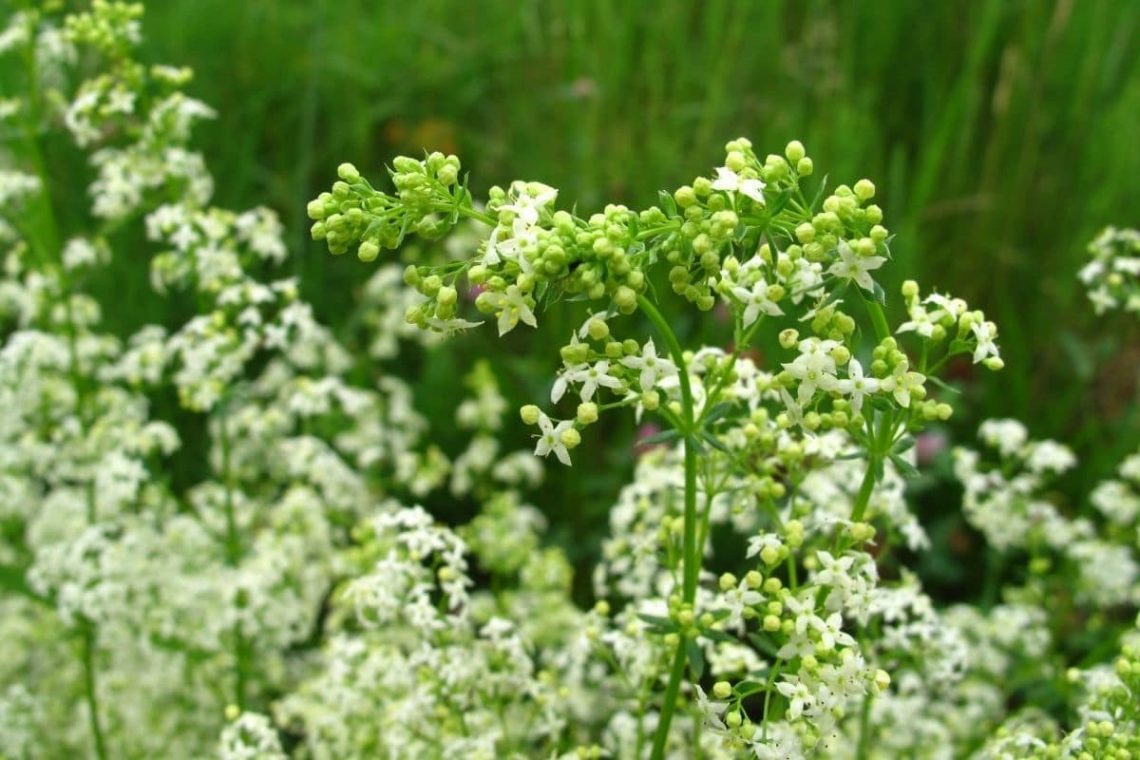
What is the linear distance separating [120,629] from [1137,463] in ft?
9.69

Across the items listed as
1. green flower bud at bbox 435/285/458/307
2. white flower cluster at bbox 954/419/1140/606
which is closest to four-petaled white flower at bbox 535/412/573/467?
green flower bud at bbox 435/285/458/307

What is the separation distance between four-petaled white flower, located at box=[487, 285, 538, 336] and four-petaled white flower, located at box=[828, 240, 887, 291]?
46cm

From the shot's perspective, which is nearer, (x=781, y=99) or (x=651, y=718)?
(x=651, y=718)

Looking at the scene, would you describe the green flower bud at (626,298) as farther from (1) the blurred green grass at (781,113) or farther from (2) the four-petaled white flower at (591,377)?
(1) the blurred green grass at (781,113)

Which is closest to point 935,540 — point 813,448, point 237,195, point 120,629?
point 813,448

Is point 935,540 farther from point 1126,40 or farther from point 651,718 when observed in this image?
point 1126,40

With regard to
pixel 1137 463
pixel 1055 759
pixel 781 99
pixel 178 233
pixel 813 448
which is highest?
pixel 781 99

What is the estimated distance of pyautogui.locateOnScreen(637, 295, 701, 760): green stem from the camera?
200 centimetres

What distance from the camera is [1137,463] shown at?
3.42 meters

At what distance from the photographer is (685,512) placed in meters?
2.19

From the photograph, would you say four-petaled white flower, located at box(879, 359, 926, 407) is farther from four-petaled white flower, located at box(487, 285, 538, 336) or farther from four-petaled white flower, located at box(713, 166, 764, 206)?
four-petaled white flower, located at box(487, 285, 538, 336)

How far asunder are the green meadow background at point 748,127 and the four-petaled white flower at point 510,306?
2.81m

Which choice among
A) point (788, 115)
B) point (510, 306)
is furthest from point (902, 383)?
point (788, 115)

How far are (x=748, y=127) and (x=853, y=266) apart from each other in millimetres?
3854
